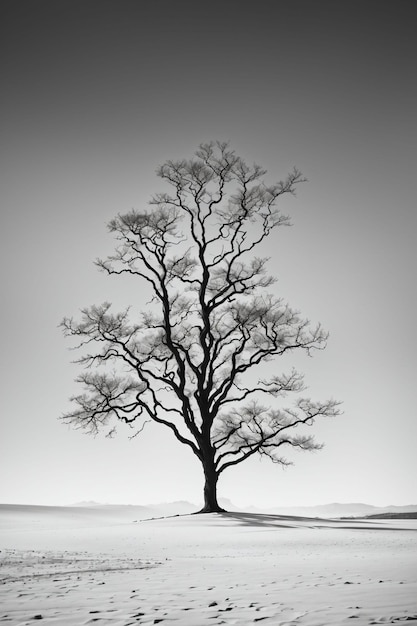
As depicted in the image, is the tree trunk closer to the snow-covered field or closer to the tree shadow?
the tree shadow

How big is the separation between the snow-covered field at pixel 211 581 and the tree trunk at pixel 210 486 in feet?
28.7

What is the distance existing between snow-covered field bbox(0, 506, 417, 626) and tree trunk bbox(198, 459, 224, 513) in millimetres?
8756

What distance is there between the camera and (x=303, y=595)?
14.4 ft

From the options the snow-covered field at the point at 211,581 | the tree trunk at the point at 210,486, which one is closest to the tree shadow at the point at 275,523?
the tree trunk at the point at 210,486

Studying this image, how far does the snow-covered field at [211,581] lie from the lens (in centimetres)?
373

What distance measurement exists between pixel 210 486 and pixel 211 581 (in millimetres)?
15238

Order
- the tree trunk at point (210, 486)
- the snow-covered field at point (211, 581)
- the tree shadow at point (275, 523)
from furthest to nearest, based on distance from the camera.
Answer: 1. the tree trunk at point (210, 486)
2. the tree shadow at point (275, 523)
3. the snow-covered field at point (211, 581)

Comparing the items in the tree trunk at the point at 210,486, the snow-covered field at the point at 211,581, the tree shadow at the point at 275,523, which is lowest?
the snow-covered field at the point at 211,581

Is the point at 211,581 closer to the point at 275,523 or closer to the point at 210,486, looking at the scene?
the point at 275,523

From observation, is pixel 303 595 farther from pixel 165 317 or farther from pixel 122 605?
pixel 165 317

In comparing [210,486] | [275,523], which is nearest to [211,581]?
[275,523]

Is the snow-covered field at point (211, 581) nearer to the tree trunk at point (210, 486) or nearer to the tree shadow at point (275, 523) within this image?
the tree shadow at point (275, 523)

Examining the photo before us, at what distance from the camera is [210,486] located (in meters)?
20.2

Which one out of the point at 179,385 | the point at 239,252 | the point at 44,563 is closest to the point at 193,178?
the point at 239,252
